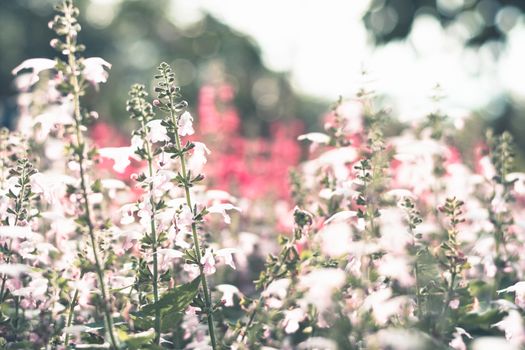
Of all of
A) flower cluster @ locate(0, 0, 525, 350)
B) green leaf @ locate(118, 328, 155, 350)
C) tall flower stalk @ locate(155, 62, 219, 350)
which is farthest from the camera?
tall flower stalk @ locate(155, 62, 219, 350)

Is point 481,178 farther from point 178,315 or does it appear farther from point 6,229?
point 6,229

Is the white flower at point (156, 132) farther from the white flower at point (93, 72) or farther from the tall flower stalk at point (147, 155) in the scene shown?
the white flower at point (93, 72)

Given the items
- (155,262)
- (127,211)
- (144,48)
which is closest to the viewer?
(155,262)

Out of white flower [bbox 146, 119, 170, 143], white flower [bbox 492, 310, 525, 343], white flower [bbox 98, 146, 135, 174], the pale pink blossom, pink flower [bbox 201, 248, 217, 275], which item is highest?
white flower [bbox 146, 119, 170, 143]

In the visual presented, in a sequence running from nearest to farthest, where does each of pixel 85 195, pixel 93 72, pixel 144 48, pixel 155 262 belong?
pixel 85 195, pixel 93 72, pixel 155 262, pixel 144 48

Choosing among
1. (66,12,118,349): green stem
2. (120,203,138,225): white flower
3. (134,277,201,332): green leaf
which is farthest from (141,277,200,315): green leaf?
(120,203,138,225): white flower

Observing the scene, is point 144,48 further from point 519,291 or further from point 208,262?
point 519,291

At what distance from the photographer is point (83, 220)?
2.33 metres

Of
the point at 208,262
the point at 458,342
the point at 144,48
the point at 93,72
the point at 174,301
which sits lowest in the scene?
the point at 458,342

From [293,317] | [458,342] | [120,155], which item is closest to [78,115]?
[120,155]

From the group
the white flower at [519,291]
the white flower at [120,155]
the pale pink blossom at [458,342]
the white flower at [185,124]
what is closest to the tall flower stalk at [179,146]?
the white flower at [185,124]

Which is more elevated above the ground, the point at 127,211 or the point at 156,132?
the point at 156,132

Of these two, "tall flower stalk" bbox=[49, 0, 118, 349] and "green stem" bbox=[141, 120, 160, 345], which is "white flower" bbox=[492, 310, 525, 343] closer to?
"green stem" bbox=[141, 120, 160, 345]

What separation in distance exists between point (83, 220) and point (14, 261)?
91 cm
